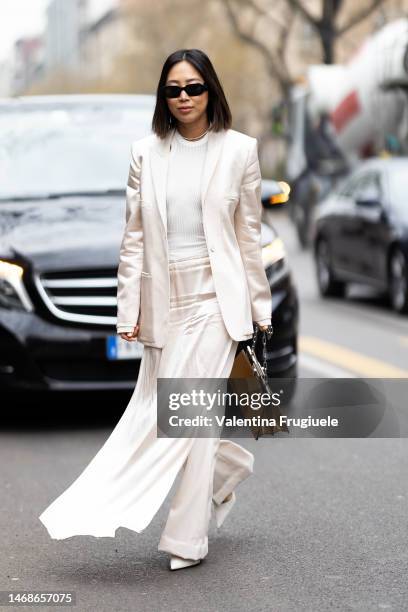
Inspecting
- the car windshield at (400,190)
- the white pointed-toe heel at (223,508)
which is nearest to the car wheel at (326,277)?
the car windshield at (400,190)

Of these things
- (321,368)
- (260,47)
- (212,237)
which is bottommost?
(260,47)

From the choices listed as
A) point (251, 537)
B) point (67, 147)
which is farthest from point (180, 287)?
point (67, 147)

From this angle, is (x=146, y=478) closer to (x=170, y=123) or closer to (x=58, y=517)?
(x=58, y=517)

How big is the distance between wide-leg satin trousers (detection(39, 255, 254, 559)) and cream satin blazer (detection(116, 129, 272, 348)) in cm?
6

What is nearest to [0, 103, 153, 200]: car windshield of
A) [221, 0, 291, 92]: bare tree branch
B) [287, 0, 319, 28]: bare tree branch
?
[287, 0, 319, 28]: bare tree branch

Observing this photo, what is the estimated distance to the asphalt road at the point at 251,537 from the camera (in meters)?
4.55

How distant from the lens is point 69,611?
438 centimetres

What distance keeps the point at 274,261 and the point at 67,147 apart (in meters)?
1.67

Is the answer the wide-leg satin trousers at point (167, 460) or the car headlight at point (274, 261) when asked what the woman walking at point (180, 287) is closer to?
the wide-leg satin trousers at point (167, 460)

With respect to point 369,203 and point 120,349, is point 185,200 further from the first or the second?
point 369,203

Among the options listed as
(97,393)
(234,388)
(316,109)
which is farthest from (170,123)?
(316,109)

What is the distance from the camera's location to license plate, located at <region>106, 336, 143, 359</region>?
7359 millimetres

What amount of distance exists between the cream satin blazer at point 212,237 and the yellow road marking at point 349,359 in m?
5.01

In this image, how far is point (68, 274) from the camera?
24.3 feet
